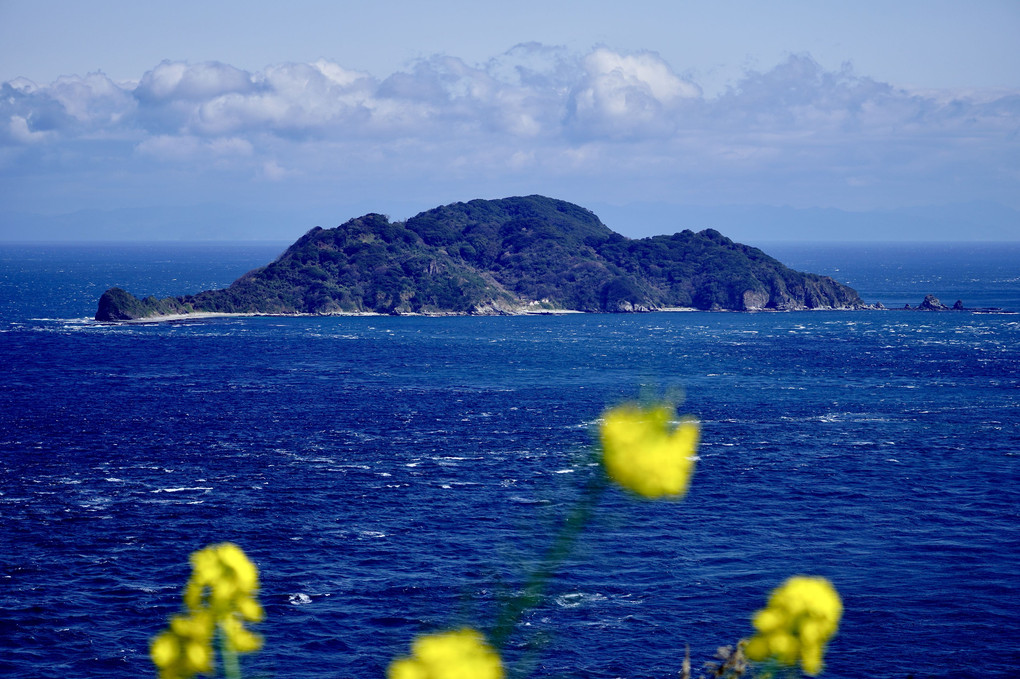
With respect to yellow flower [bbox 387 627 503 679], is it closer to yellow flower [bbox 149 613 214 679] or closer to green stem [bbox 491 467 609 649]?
green stem [bbox 491 467 609 649]

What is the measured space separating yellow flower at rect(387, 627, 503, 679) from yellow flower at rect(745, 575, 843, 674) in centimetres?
135

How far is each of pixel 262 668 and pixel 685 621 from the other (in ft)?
53.8

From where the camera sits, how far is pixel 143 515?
2032 inches

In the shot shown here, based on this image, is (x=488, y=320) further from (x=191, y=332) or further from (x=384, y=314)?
(x=191, y=332)

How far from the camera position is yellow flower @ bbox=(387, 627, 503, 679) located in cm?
273

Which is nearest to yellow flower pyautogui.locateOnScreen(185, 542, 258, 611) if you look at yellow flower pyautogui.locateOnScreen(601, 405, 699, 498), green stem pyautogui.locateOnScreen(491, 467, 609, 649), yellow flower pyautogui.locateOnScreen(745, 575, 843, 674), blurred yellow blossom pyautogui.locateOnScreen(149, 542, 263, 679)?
blurred yellow blossom pyautogui.locateOnScreen(149, 542, 263, 679)

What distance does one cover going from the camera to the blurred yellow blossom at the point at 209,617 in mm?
3924

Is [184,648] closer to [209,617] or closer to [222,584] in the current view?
[209,617]

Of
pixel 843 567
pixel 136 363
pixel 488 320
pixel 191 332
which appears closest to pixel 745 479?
pixel 843 567

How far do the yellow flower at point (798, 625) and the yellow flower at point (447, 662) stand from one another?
135cm

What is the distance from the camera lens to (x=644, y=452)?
2.88m

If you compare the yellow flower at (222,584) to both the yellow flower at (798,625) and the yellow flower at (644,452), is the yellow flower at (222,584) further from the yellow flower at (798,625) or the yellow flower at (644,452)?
the yellow flower at (798,625)

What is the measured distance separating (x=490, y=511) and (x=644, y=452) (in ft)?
168

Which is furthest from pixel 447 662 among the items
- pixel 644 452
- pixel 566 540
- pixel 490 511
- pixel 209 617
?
pixel 490 511
